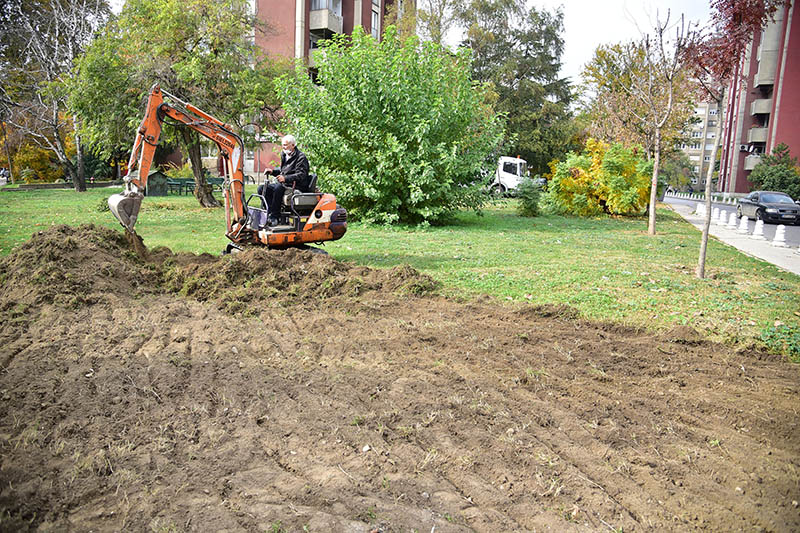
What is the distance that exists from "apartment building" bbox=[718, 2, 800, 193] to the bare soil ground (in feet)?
120

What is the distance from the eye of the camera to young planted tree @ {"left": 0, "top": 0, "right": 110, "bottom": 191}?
28219mm

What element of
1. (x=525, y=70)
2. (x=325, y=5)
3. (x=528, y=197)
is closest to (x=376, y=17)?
(x=325, y=5)

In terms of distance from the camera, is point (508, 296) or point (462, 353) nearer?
point (462, 353)

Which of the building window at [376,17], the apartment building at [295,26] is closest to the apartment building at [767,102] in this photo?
the building window at [376,17]

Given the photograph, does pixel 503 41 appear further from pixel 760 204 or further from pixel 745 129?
pixel 760 204

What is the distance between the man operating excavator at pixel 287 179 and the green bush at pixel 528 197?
13.2m

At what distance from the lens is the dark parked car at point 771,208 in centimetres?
2333

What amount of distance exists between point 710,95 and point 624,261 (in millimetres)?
3324

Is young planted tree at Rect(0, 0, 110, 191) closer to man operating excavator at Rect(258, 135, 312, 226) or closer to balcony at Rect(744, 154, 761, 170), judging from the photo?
man operating excavator at Rect(258, 135, 312, 226)

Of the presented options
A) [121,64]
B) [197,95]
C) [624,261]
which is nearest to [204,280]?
[624,261]

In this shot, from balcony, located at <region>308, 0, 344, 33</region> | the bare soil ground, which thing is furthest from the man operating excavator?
balcony, located at <region>308, 0, 344, 33</region>

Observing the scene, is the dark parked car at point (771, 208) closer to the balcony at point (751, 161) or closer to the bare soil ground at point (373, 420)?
the bare soil ground at point (373, 420)

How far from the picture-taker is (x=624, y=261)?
Result: 11.3m

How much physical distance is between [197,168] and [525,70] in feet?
116
